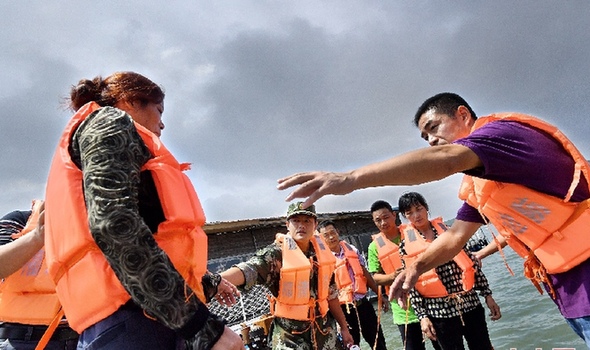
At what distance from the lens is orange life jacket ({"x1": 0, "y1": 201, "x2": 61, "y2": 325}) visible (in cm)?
228

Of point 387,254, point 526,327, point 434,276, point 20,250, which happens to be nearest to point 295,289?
point 434,276

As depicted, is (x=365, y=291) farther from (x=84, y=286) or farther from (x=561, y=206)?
(x=84, y=286)

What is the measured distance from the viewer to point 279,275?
144 inches

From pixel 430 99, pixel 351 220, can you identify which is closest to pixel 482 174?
pixel 430 99

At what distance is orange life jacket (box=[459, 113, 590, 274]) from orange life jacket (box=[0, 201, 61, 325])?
9.40ft

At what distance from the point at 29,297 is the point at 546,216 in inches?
125

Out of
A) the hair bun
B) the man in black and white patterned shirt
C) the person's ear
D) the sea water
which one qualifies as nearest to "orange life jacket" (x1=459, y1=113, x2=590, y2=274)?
the person's ear

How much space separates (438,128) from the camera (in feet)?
8.46

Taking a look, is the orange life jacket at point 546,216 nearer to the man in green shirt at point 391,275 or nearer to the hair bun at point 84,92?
the hair bun at point 84,92

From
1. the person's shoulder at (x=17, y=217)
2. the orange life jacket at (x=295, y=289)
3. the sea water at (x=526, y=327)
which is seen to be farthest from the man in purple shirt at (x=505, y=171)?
the sea water at (x=526, y=327)

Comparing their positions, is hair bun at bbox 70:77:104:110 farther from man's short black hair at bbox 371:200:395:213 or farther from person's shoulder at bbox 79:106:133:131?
man's short black hair at bbox 371:200:395:213

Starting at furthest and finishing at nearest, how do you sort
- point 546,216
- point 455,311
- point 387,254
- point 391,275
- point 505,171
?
point 387,254, point 391,275, point 455,311, point 546,216, point 505,171

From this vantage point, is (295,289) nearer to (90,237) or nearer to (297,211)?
(297,211)

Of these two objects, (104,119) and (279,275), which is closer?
(104,119)
